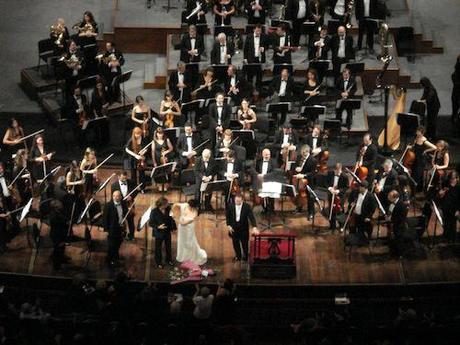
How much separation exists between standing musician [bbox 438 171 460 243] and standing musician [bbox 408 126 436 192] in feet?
2.81

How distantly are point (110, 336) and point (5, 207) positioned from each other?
378cm

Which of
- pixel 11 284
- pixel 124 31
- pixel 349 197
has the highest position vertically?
pixel 124 31

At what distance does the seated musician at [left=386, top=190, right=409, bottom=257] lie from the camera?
18266 mm

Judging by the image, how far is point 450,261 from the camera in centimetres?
1877

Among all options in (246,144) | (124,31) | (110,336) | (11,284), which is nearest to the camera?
(110,336)

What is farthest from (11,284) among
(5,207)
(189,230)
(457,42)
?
(457,42)

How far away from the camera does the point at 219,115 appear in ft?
68.1

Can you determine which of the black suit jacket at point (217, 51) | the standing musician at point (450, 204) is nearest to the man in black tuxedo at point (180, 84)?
the black suit jacket at point (217, 51)

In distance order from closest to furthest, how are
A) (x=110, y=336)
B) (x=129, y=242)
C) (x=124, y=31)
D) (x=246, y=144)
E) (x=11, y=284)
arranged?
(x=110, y=336)
(x=11, y=284)
(x=129, y=242)
(x=246, y=144)
(x=124, y=31)

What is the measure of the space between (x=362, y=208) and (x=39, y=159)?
5.32 meters

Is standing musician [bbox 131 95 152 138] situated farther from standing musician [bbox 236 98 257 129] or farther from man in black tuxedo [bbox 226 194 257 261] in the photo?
man in black tuxedo [bbox 226 194 257 261]

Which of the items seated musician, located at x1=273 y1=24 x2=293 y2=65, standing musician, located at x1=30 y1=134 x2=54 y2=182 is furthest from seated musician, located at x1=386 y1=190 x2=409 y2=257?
standing musician, located at x1=30 y1=134 x2=54 y2=182

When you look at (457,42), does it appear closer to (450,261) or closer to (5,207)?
(450,261)

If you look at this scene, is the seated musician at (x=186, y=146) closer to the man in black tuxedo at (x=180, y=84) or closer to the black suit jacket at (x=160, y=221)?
the man in black tuxedo at (x=180, y=84)
